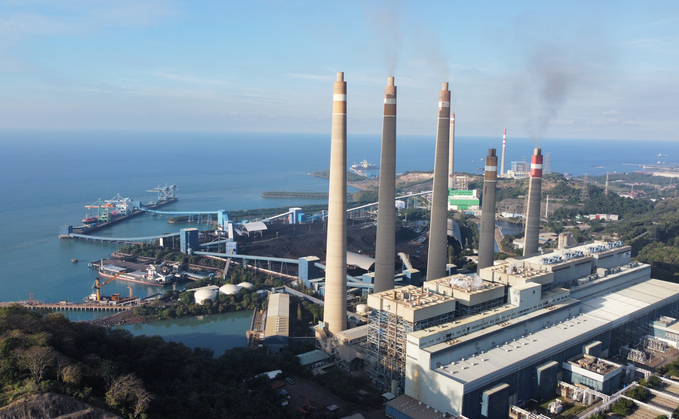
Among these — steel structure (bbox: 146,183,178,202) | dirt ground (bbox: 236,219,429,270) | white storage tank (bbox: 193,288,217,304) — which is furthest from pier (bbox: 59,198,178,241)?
white storage tank (bbox: 193,288,217,304)

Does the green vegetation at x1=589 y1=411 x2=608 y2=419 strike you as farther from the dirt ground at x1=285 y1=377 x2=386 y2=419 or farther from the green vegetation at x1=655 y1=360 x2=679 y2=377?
the dirt ground at x1=285 y1=377 x2=386 y2=419

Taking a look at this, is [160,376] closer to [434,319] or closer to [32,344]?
[32,344]

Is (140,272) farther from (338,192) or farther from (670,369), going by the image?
(670,369)

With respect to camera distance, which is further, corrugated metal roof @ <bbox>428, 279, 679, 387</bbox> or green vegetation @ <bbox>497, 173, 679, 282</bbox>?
green vegetation @ <bbox>497, 173, 679, 282</bbox>

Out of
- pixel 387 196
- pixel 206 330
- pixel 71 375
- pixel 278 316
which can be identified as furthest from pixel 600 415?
pixel 206 330

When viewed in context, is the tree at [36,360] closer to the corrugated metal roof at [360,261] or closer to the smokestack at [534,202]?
the corrugated metal roof at [360,261]

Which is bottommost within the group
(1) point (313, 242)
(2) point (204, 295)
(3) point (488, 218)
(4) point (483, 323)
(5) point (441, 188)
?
(2) point (204, 295)
